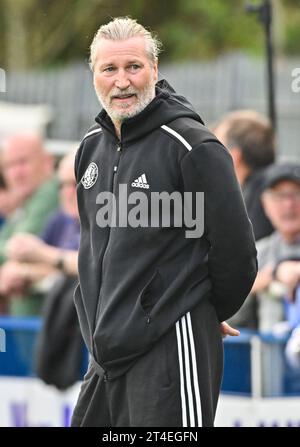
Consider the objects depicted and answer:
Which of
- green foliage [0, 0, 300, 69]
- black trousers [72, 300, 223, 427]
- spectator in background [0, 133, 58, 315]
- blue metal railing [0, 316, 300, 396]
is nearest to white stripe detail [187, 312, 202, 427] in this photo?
black trousers [72, 300, 223, 427]

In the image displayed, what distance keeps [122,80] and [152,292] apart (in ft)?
2.53

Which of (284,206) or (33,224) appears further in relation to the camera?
(33,224)

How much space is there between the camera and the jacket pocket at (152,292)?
14.3ft

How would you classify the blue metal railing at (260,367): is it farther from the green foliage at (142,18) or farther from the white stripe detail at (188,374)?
the green foliage at (142,18)

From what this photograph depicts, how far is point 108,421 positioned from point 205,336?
49 centimetres

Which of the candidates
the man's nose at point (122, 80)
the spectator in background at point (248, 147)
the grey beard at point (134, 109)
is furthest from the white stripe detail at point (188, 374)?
the spectator in background at point (248, 147)

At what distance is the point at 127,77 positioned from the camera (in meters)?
4.42

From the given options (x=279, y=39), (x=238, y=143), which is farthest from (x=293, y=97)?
(x=279, y=39)

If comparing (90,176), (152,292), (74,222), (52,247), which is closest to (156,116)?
(90,176)

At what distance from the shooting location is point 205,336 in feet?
14.5

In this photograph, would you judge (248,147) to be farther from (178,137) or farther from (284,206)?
(178,137)

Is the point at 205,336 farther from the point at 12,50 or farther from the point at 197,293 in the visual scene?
the point at 12,50

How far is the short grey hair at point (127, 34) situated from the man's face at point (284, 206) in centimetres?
230
